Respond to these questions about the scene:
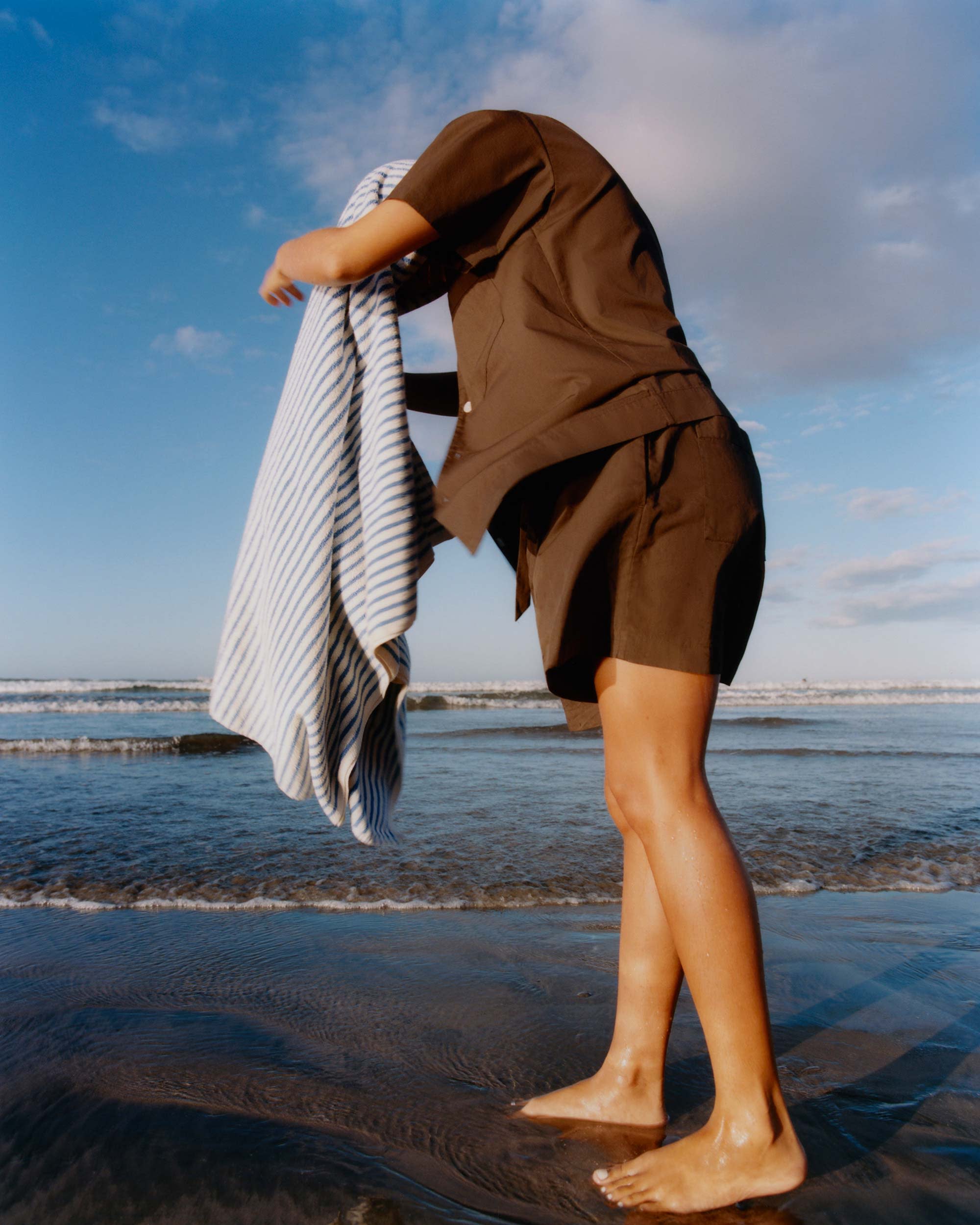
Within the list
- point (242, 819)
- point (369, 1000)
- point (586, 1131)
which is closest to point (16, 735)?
point (242, 819)

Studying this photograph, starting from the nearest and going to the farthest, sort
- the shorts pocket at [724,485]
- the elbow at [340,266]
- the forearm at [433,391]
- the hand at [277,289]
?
the shorts pocket at [724,485]
the elbow at [340,266]
the hand at [277,289]
the forearm at [433,391]

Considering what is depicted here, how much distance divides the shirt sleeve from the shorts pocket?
49 cm

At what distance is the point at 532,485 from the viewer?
134cm

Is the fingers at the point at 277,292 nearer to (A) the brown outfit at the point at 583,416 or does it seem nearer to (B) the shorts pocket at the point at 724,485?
(A) the brown outfit at the point at 583,416

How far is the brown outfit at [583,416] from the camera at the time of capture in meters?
1.26

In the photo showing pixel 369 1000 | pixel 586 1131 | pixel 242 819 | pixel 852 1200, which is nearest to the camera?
pixel 852 1200

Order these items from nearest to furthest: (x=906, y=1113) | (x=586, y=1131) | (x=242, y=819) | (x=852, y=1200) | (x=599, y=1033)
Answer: (x=852, y=1200) → (x=586, y=1131) → (x=906, y=1113) → (x=599, y=1033) → (x=242, y=819)

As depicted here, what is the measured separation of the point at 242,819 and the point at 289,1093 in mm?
3174

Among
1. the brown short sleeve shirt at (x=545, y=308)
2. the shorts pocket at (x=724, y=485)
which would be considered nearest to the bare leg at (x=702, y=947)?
the shorts pocket at (x=724, y=485)

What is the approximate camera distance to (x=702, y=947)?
1.22 meters

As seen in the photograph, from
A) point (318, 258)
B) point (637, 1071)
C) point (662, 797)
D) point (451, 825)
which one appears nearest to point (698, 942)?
point (662, 797)

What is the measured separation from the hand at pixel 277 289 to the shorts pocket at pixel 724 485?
880 millimetres

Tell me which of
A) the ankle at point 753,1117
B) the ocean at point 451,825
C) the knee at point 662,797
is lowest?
the ocean at point 451,825

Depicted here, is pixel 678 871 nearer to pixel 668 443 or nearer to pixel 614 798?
pixel 614 798
